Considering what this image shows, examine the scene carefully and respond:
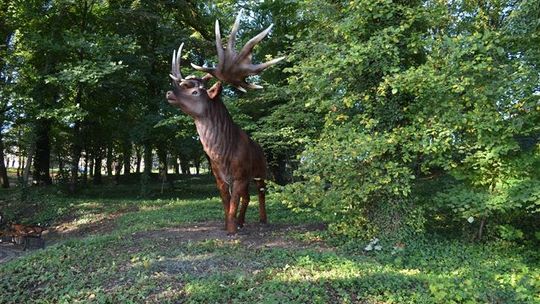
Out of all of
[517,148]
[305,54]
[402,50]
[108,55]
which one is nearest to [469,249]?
[517,148]

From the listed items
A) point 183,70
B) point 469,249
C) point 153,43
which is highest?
point 153,43

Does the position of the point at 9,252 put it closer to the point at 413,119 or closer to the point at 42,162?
the point at 413,119

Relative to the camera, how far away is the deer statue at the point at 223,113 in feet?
25.7

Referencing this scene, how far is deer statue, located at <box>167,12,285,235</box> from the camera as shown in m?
7.84

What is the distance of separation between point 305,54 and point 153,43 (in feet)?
35.2

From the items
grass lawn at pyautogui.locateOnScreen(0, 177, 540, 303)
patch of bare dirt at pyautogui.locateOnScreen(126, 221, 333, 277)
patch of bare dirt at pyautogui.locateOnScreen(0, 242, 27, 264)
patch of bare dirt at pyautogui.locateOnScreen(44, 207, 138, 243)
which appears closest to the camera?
grass lawn at pyautogui.locateOnScreen(0, 177, 540, 303)

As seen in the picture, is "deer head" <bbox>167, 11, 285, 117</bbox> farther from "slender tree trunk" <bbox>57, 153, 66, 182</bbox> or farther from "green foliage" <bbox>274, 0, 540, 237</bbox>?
"slender tree trunk" <bbox>57, 153, 66, 182</bbox>

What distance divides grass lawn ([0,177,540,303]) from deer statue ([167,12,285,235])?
3.46ft

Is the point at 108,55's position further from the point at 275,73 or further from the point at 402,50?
the point at 402,50

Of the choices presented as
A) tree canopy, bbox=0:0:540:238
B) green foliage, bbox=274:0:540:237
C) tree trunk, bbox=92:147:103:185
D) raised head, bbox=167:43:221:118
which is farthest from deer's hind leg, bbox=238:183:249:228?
tree trunk, bbox=92:147:103:185

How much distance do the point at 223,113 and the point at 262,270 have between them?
3.26 m

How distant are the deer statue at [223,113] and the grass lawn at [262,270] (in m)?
1.06

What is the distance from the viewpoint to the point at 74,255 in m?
7.05

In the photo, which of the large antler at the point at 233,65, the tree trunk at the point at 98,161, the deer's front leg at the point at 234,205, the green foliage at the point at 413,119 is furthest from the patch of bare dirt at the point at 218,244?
the tree trunk at the point at 98,161
